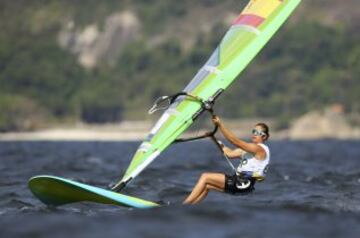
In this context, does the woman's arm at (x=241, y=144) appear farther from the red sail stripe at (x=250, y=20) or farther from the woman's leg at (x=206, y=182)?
the red sail stripe at (x=250, y=20)

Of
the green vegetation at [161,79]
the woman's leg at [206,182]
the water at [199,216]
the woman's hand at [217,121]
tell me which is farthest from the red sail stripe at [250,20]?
the green vegetation at [161,79]

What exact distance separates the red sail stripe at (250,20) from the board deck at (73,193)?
10.6 ft

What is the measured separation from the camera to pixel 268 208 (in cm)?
1499

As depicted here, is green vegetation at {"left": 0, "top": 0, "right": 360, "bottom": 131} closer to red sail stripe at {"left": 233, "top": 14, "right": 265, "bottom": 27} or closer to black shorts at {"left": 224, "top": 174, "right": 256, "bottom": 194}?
red sail stripe at {"left": 233, "top": 14, "right": 265, "bottom": 27}

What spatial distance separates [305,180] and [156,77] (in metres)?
149

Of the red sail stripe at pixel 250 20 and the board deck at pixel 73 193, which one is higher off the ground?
the red sail stripe at pixel 250 20

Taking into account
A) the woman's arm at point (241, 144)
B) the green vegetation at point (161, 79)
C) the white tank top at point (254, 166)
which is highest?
the green vegetation at point (161, 79)

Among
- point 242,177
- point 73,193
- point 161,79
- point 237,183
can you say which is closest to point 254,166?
point 242,177

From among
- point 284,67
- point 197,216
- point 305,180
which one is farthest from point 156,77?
point 197,216

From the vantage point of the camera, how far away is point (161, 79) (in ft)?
558

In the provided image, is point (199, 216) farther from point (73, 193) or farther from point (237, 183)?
point (73, 193)

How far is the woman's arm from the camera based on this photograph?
1428cm

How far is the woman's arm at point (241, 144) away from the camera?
14.3 meters

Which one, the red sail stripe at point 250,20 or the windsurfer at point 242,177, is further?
the red sail stripe at point 250,20
